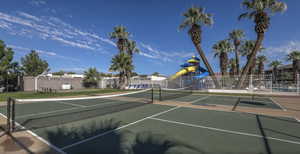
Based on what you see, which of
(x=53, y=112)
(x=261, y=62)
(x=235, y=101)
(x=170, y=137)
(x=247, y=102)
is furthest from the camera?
(x=261, y=62)

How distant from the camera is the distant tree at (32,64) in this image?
3262cm

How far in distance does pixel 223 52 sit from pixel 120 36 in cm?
1986

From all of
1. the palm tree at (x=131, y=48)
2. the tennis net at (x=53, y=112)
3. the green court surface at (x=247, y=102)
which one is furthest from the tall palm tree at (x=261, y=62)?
the tennis net at (x=53, y=112)

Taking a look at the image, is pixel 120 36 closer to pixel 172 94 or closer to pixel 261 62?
pixel 172 94

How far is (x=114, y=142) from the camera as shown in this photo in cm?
366

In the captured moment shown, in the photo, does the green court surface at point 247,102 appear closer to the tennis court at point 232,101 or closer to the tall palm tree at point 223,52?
the tennis court at point 232,101

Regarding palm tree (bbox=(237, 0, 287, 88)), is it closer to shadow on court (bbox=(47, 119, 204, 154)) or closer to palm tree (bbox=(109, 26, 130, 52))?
shadow on court (bbox=(47, 119, 204, 154))

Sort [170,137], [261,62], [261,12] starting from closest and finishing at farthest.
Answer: [170,137]
[261,12]
[261,62]

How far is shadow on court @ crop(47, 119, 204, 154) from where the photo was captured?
128 inches

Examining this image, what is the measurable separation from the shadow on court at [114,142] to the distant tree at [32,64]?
38.5 m

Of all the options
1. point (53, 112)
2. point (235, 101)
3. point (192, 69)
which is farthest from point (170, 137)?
point (192, 69)

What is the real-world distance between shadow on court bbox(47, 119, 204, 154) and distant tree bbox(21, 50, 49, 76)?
38.5 meters

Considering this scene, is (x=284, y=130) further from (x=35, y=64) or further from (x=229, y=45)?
(x=35, y=64)

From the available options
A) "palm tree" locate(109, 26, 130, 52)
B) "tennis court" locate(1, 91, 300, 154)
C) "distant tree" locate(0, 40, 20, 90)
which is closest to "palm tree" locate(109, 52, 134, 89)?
"palm tree" locate(109, 26, 130, 52)
